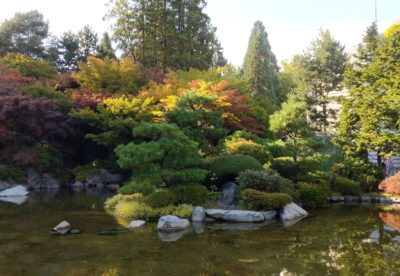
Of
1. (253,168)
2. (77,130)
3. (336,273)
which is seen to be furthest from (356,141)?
(77,130)

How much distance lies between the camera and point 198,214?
1085 cm

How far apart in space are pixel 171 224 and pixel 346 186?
748 centimetres

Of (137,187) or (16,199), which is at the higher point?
(137,187)

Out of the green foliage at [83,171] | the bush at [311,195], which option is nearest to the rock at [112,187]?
the green foliage at [83,171]

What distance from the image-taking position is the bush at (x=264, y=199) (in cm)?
1117

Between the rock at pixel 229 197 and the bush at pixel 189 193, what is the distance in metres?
0.90

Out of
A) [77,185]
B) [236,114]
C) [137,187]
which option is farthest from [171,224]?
[77,185]

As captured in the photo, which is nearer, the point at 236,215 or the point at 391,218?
the point at 236,215

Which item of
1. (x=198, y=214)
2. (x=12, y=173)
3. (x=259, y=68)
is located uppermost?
(x=259, y=68)

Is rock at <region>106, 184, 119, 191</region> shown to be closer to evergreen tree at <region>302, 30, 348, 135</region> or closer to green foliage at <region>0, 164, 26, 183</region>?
green foliage at <region>0, 164, 26, 183</region>

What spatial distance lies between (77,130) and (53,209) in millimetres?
7859

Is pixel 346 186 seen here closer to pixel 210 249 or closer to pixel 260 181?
pixel 260 181

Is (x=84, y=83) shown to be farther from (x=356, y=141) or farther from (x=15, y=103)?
(x=356, y=141)

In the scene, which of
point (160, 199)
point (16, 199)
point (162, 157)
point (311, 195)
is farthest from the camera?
point (16, 199)
